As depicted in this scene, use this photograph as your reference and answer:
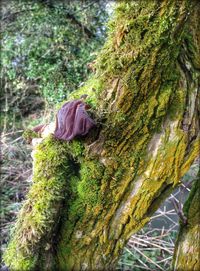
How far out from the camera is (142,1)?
0.90m

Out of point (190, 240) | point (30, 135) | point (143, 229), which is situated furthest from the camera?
point (143, 229)

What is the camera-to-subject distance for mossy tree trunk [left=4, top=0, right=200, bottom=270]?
945 millimetres

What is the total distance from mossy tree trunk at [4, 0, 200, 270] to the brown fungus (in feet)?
0.20

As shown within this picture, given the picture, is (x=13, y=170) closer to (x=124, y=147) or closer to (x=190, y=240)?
(x=190, y=240)

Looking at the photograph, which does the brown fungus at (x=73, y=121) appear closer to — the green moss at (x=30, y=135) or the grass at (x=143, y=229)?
the green moss at (x=30, y=135)

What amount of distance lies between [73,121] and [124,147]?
0.21 metres

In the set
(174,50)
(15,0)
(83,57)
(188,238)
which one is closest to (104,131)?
(174,50)

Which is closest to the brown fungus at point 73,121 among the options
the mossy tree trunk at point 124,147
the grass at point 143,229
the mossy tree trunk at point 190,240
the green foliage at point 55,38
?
the mossy tree trunk at point 124,147

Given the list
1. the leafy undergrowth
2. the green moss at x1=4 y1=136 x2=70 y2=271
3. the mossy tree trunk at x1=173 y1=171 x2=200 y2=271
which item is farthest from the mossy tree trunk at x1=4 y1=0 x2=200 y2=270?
the leafy undergrowth

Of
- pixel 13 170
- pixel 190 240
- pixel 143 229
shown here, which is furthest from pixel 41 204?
pixel 13 170

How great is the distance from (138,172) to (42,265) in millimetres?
465

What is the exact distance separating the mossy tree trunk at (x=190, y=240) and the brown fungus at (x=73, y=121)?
760 mm

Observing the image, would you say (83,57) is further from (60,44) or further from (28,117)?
(28,117)

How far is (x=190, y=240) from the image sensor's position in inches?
54.7
